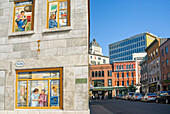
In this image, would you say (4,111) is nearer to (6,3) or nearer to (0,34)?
(0,34)

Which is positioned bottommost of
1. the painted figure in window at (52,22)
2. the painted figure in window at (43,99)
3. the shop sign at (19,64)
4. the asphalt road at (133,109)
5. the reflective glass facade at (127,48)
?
the asphalt road at (133,109)

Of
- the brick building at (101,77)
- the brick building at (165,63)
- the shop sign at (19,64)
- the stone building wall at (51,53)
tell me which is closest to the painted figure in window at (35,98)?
the stone building wall at (51,53)

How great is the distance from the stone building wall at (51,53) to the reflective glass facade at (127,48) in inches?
4166

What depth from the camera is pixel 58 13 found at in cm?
1231

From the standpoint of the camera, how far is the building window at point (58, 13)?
480 inches

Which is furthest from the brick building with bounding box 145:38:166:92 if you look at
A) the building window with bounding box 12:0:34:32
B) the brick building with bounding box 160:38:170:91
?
the building window with bounding box 12:0:34:32

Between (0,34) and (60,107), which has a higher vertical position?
(0,34)

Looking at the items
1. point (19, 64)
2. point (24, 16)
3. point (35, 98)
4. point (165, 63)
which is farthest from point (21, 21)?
point (165, 63)

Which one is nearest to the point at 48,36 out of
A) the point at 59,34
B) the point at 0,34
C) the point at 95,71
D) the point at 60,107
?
the point at 59,34

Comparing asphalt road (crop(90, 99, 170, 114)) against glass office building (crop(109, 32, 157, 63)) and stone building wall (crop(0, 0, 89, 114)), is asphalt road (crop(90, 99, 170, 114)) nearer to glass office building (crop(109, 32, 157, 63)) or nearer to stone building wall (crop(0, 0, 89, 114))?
stone building wall (crop(0, 0, 89, 114))

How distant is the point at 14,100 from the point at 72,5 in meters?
5.84

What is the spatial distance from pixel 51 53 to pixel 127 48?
379 feet

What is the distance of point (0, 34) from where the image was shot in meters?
12.9

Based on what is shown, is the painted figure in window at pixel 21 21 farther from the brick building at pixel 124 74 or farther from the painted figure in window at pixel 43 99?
the brick building at pixel 124 74
